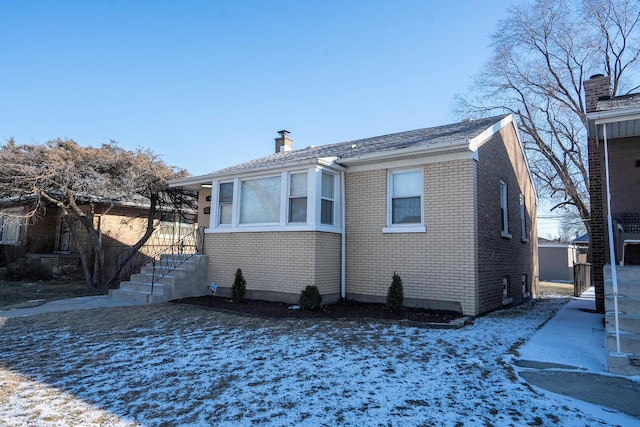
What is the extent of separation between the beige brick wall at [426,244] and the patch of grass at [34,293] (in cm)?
829

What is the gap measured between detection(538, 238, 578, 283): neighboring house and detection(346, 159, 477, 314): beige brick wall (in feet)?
79.6

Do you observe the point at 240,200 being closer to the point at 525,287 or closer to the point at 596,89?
the point at 525,287

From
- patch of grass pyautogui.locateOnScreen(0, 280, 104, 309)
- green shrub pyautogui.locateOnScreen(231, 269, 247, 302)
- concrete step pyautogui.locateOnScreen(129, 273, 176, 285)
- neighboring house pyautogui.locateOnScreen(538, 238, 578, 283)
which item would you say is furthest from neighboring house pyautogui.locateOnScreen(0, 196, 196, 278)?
neighboring house pyautogui.locateOnScreen(538, 238, 578, 283)

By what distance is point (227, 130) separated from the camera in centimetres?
1534

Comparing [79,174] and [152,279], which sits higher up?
[79,174]

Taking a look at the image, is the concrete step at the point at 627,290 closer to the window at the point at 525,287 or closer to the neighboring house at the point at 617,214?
the neighboring house at the point at 617,214

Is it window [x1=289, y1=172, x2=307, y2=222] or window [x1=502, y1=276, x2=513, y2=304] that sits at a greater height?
window [x1=289, y1=172, x2=307, y2=222]

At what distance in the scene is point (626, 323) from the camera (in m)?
4.73

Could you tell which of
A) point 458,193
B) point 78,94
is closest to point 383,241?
point 458,193

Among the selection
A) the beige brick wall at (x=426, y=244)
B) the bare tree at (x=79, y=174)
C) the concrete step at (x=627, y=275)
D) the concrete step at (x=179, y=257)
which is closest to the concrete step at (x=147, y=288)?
the concrete step at (x=179, y=257)

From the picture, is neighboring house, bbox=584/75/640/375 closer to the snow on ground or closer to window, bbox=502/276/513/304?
the snow on ground

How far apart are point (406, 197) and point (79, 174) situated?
10346mm

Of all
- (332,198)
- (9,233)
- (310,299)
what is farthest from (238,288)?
(9,233)

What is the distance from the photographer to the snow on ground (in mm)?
3244
